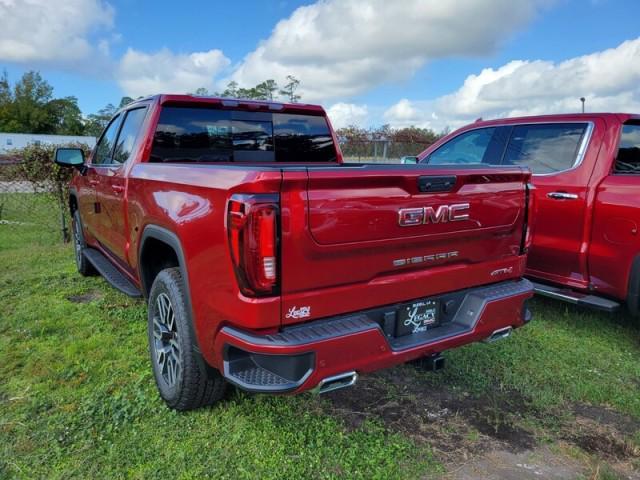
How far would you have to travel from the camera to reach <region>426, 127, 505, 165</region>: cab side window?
5.00m

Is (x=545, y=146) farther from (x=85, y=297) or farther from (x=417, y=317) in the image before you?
(x=85, y=297)

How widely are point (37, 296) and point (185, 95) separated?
292 centimetres

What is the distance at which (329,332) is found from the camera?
7.27 feet

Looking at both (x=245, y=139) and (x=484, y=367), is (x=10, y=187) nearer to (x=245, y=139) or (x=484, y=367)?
(x=245, y=139)

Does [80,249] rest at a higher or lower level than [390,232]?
lower

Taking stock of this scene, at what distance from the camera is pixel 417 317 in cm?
261

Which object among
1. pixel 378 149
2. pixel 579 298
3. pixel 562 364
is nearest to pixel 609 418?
pixel 562 364

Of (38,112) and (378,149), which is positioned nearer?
(378,149)

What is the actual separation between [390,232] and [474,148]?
3371 millimetres

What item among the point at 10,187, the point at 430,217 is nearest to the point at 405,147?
the point at 10,187

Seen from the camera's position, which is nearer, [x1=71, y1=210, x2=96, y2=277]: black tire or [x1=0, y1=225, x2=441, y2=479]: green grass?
[x1=0, y1=225, x2=441, y2=479]: green grass

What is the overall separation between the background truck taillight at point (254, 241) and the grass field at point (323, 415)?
1.03 meters

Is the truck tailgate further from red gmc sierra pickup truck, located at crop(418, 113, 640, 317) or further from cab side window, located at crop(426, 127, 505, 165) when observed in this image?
cab side window, located at crop(426, 127, 505, 165)

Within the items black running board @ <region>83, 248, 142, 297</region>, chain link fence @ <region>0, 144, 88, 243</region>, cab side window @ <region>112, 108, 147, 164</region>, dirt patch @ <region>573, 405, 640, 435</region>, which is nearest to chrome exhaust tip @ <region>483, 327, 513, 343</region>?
dirt patch @ <region>573, 405, 640, 435</region>
